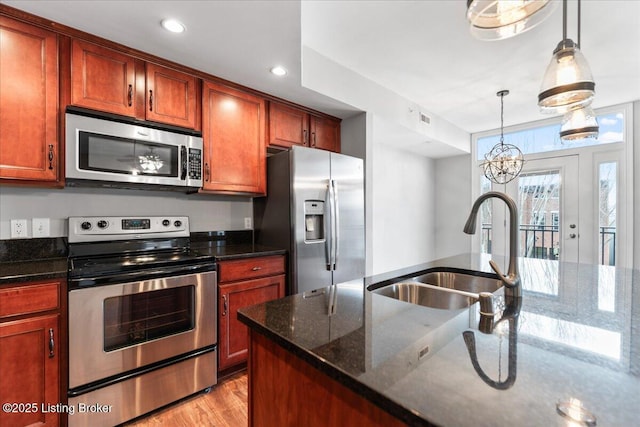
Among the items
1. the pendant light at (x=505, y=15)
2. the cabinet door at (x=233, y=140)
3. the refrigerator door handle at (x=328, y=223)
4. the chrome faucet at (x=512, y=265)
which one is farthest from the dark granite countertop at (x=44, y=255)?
the pendant light at (x=505, y=15)

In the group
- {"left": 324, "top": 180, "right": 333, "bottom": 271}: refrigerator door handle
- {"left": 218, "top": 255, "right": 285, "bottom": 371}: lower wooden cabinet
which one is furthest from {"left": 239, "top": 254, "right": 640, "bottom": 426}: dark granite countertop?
{"left": 324, "top": 180, "right": 333, "bottom": 271}: refrigerator door handle

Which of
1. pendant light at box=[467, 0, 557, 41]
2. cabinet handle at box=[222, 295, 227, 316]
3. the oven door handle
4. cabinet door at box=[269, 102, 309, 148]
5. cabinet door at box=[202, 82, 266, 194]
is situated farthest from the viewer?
cabinet door at box=[269, 102, 309, 148]

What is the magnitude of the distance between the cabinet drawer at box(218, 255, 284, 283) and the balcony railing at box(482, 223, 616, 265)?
3.85 meters

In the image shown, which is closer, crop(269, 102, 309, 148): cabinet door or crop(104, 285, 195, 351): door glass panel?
crop(104, 285, 195, 351): door glass panel

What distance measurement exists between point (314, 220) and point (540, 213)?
11.8ft

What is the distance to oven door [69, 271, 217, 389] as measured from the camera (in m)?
1.58

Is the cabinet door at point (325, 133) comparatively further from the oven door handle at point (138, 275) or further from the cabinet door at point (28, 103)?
A: the cabinet door at point (28, 103)

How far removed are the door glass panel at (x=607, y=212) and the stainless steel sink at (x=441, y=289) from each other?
3462 millimetres

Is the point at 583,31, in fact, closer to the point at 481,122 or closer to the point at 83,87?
the point at 481,122

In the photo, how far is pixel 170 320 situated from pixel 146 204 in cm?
97

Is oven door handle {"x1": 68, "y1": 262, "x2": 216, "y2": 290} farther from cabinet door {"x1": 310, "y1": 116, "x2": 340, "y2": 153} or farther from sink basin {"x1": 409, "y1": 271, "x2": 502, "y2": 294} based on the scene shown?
cabinet door {"x1": 310, "y1": 116, "x2": 340, "y2": 153}

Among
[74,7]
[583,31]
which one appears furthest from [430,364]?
[583,31]

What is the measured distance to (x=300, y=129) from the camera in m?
2.96

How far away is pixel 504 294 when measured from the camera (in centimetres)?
116
